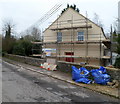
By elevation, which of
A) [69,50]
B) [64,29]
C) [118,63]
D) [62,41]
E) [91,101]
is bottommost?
[91,101]

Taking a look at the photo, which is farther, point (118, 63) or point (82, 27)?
point (82, 27)

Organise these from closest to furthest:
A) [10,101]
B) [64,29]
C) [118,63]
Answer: [10,101] < [118,63] < [64,29]

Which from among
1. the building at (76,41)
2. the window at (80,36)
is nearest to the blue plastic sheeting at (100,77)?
the building at (76,41)

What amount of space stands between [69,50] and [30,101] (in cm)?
1327

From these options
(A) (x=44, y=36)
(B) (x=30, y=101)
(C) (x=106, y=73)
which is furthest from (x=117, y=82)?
(A) (x=44, y=36)

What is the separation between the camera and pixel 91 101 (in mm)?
6223

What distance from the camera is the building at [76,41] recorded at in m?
17.0

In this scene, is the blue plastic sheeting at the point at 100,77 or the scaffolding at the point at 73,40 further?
the scaffolding at the point at 73,40

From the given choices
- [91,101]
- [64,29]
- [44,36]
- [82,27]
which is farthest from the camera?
[44,36]

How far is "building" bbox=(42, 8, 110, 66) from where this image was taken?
669 inches

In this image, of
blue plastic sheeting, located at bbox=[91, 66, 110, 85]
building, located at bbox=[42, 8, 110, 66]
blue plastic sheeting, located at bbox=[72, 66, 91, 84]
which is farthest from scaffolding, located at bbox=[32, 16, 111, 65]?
blue plastic sheeting, located at bbox=[91, 66, 110, 85]

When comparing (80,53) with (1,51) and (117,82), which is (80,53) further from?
(1,51)

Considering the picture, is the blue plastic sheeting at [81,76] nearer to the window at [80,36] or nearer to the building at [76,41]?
the building at [76,41]

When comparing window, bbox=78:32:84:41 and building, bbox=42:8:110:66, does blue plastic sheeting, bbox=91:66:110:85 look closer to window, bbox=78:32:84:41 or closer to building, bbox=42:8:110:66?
building, bbox=42:8:110:66
